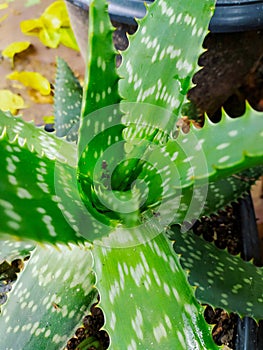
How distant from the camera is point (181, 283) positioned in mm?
516

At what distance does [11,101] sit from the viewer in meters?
1.33

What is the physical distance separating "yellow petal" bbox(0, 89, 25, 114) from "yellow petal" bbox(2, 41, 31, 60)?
0.16 metres

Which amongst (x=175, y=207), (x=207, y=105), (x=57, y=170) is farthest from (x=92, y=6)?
(x=207, y=105)

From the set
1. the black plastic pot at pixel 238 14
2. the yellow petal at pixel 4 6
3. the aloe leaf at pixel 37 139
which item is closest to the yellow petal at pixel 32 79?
the yellow petal at pixel 4 6

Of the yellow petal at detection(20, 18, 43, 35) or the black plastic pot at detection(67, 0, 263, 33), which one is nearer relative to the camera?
the black plastic pot at detection(67, 0, 263, 33)

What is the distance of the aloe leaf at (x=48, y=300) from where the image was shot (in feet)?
1.84

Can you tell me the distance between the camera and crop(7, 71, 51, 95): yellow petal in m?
1.37

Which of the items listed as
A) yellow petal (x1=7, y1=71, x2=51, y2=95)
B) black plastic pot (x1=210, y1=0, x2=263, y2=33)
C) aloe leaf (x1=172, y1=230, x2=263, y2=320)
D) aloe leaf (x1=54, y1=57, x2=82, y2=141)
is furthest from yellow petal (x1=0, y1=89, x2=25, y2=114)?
aloe leaf (x1=172, y1=230, x2=263, y2=320)

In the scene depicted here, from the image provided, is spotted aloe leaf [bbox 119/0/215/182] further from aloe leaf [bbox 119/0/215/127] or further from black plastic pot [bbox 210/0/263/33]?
black plastic pot [bbox 210/0/263/33]

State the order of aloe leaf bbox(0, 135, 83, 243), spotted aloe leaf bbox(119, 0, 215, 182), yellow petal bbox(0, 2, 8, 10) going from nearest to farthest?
aloe leaf bbox(0, 135, 83, 243) < spotted aloe leaf bbox(119, 0, 215, 182) < yellow petal bbox(0, 2, 8, 10)

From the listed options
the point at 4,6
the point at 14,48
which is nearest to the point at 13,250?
the point at 14,48

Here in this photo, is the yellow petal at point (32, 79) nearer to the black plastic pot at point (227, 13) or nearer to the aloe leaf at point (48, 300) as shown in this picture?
the black plastic pot at point (227, 13)

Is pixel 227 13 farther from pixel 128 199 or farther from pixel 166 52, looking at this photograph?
pixel 128 199

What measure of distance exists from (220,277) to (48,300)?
23cm
